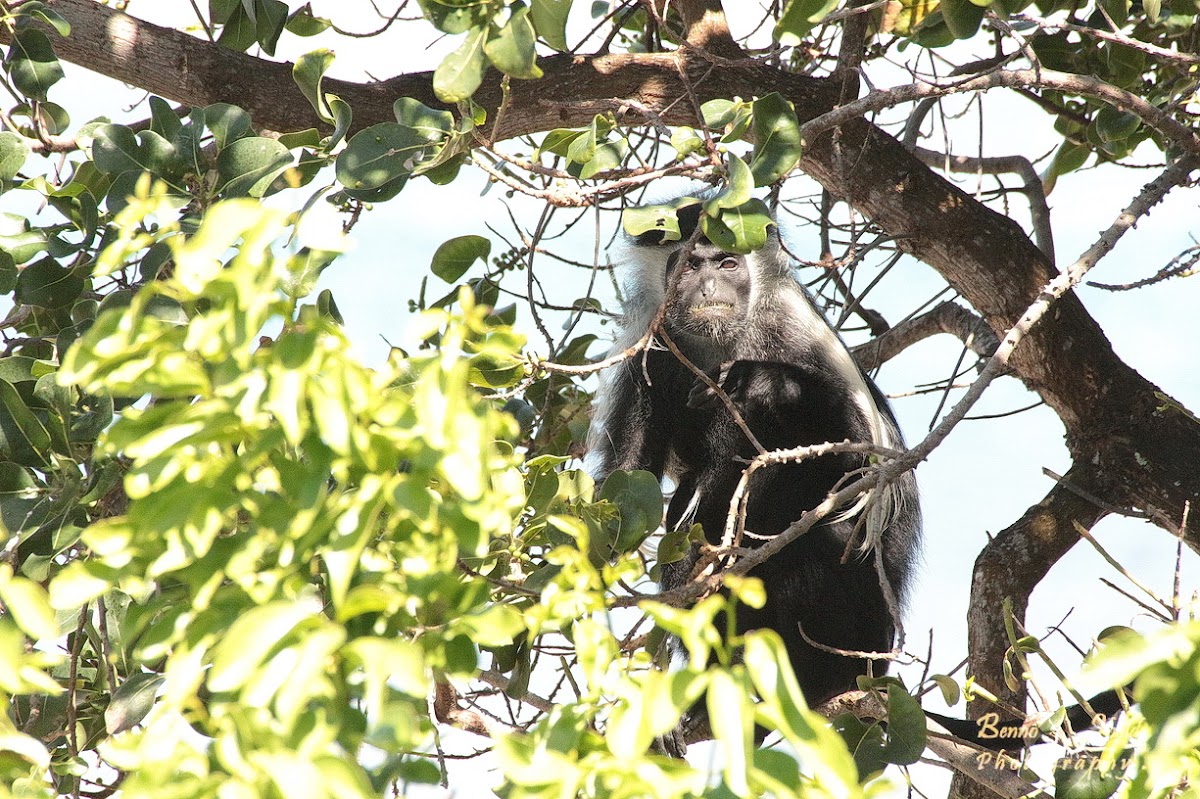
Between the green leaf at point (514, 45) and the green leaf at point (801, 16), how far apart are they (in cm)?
39

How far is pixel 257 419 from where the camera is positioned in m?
0.66

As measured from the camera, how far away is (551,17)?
1.36 metres

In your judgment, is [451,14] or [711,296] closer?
[451,14]

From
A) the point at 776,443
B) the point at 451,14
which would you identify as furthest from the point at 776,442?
the point at 451,14

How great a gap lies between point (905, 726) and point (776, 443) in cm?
146

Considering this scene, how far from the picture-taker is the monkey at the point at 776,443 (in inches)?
115

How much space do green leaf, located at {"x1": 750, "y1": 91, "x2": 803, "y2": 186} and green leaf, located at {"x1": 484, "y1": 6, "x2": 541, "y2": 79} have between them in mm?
349

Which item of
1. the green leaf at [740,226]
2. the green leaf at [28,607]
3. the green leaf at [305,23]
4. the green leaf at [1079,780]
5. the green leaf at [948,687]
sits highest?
the green leaf at [305,23]

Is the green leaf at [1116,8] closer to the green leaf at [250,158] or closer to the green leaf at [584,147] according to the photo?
the green leaf at [584,147]

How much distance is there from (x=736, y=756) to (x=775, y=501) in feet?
8.04

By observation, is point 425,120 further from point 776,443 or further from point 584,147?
point 776,443

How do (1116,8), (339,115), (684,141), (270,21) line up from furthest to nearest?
(1116,8)
(270,21)
(339,115)
(684,141)

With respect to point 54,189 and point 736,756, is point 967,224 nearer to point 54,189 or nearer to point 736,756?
point 54,189

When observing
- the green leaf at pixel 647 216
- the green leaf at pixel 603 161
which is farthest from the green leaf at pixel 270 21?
the green leaf at pixel 647 216
